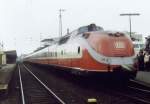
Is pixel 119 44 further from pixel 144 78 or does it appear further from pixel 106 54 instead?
pixel 144 78

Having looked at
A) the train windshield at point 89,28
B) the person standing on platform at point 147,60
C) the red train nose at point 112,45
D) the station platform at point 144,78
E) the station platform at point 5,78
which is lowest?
the station platform at point 5,78

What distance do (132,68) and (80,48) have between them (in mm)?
3282

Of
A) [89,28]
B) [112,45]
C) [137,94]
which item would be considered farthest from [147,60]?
[137,94]

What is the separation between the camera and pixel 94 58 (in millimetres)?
18750

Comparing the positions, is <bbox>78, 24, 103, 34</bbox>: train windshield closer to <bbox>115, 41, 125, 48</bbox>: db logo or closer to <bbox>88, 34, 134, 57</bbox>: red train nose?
<bbox>88, 34, 134, 57</bbox>: red train nose

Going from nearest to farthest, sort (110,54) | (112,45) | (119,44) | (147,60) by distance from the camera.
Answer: (110,54) → (112,45) → (119,44) → (147,60)

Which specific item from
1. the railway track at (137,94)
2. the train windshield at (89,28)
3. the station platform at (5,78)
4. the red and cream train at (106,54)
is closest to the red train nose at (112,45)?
the red and cream train at (106,54)

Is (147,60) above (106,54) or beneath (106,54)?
beneath

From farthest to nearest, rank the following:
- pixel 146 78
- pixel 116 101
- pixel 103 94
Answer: pixel 146 78 < pixel 103 94 < pixel 116 101

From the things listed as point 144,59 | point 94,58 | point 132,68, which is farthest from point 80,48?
point 144,59

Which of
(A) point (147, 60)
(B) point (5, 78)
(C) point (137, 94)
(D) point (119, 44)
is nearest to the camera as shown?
(C) point (137, 94)

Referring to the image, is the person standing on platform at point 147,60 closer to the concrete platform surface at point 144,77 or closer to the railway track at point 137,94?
the concrete platform surface at point 144,77

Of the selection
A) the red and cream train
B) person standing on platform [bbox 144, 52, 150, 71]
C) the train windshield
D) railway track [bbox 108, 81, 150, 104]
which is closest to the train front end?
the red and cream train

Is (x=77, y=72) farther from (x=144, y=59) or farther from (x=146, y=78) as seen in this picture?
(x=144, y=59)
